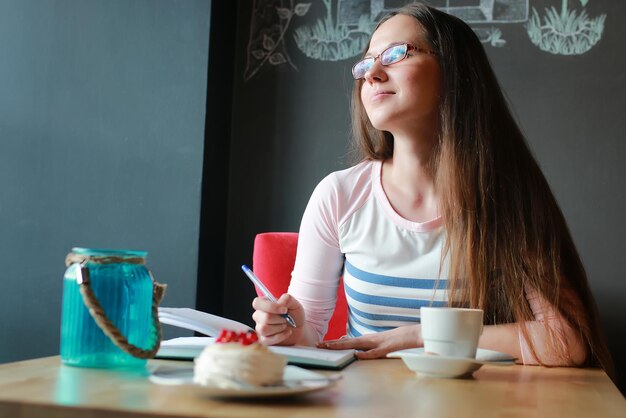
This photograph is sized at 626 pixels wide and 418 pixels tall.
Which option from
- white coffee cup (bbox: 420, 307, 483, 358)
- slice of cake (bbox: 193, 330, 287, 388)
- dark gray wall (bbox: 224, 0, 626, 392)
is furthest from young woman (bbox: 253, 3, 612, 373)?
dark gray wall (bbox: 224, 0, 626, 392)

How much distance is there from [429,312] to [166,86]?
Result: 5.85ft

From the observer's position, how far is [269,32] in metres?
2.62

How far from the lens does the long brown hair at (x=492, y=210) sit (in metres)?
1.27

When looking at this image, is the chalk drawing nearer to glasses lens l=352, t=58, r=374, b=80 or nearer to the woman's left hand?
glasses lens l=352, t=58, r=374, b=80

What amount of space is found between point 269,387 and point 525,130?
1.92 metres

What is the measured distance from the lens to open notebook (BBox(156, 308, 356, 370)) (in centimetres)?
94

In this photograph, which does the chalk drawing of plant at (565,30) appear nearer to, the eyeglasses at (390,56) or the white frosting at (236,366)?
the eyeglasses at (390,56)

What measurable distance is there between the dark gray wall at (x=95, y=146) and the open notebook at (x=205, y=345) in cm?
135

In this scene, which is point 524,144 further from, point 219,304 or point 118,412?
point 219,304

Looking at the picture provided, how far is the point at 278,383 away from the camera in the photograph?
0.70m

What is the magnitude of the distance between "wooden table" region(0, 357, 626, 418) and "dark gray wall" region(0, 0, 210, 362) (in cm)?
158

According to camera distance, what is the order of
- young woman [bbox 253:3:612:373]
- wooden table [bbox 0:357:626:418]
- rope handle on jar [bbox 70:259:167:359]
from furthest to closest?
young woman [bbox 253:3:612:373] → rope handle on jar [bbox 70:259:167:359] → wooden table [bbox 0:357:626:418]

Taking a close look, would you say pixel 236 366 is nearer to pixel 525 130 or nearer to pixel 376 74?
pixel 376 74

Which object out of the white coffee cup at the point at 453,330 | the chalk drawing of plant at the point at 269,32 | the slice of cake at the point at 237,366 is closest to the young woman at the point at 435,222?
the white coffee cup at the point at 453,330
